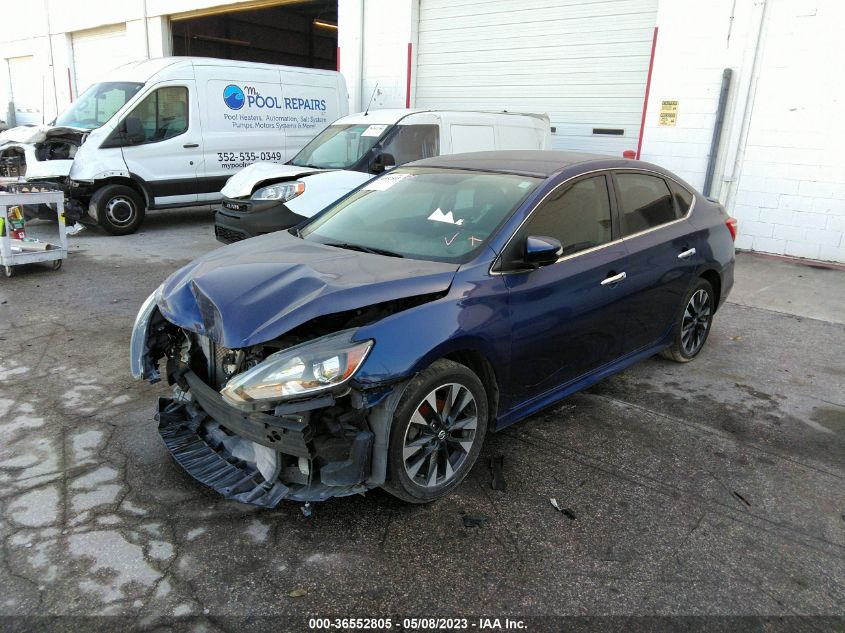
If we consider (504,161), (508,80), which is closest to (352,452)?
(504,161)

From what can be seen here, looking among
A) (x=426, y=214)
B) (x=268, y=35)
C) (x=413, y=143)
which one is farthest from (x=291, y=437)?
(x=268, y=35)

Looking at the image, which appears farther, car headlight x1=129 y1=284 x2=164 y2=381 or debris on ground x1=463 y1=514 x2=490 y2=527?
car headlight x1=129 y1=284 x2=164 y2=381

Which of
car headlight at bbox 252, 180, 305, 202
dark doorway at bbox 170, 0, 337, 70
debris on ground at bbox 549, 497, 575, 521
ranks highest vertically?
dark doorway at bbox 170, 0, 337, 70

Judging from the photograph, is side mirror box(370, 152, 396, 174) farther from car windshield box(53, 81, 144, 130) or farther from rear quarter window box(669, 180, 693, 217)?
car windshield box(53, 81, 144, 130)

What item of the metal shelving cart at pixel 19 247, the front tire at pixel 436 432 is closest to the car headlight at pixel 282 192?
the metal shelving cart at pixel 19 247

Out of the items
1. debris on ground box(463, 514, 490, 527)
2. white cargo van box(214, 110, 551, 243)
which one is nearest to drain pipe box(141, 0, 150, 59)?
white cargo van box(214, 110, 551, 243)

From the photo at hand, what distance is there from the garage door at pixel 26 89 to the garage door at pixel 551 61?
53.3ft

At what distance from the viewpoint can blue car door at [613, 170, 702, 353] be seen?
162 inches

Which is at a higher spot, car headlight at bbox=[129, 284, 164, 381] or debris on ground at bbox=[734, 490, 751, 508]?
car headlight at bbox=[129, 284, 164, 381]

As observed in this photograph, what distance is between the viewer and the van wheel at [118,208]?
368 inches

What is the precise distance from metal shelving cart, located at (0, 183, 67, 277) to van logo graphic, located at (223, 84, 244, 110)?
3736 mm

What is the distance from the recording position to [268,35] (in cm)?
2300

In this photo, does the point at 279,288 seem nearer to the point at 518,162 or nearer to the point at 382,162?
the point at 518,162

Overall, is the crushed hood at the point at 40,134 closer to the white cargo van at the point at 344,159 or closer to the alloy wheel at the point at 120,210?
the alloy wheel at the point at 120,210
